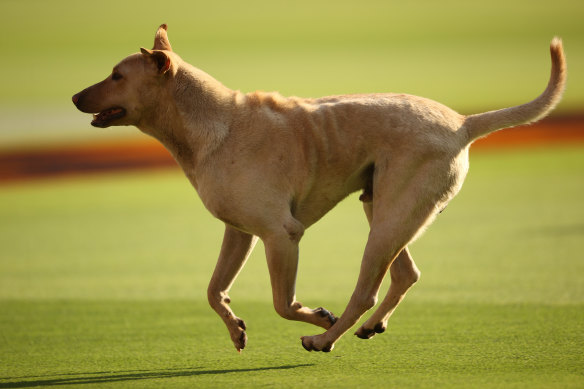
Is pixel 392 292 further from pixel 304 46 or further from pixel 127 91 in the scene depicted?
pixel 304 46

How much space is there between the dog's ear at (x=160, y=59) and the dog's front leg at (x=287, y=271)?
3.60 feet

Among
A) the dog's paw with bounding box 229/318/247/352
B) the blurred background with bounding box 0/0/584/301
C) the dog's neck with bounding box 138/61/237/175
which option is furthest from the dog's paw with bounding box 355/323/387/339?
the blurred background with bounding box 0/0/584/301

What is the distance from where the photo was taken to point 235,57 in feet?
106

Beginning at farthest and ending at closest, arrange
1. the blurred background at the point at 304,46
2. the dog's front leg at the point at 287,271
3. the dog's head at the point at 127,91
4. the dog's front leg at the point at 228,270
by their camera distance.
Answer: the blurred background at the point at 304,46 < the dog's front leg at the point at 228,270 < the dog's head at the point at 127,91 < the dog's front leg at the point at 287,271

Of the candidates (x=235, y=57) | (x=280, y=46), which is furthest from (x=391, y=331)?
(x=280, y=46)

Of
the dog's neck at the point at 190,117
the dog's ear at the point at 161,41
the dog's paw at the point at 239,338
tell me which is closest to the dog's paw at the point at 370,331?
the dog's paw at the point at 239,338

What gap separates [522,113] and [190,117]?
1.85 m

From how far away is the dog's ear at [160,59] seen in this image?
16.8 feet

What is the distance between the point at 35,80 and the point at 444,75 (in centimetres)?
1272

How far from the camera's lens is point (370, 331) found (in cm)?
551

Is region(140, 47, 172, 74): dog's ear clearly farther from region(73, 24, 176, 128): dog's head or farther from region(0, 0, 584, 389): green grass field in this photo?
region(0, 0, 584, 389): green grass field

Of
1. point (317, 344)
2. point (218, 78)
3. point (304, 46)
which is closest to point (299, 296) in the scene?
point (317, 344)

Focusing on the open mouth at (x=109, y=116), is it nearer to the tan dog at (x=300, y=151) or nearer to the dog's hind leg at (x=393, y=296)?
the tan dog at (x=300, y=151)

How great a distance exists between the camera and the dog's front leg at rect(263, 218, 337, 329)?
16.4 ft
